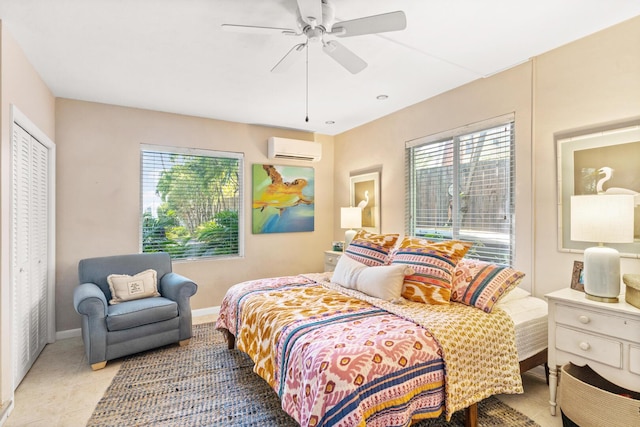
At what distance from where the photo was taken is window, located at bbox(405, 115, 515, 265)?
2.90 metres

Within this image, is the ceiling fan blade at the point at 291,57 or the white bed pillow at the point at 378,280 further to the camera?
the white bed pillow at the point at 378,280

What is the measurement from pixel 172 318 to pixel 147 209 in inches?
60.0

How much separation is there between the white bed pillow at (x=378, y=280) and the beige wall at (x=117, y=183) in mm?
2108

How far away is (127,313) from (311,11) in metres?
2.77

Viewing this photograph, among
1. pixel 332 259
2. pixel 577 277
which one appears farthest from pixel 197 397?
pixel 577 277

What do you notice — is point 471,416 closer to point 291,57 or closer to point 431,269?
point 431,269

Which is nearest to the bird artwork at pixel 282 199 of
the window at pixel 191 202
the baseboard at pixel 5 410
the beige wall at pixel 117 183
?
the beige wall at pixel 117 183

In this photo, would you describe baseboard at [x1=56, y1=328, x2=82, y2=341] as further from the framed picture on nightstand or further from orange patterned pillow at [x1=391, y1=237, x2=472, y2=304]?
the framed picture on nightstand

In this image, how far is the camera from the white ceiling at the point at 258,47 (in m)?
2.00

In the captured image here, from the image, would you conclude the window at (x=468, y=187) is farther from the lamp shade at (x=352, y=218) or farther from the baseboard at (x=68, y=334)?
the baseboard at (x=68, y=334)

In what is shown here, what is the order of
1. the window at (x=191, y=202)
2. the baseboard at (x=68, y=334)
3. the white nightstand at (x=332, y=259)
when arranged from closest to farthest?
the baseboard at (x=68, y=334) → the window at (x=191, y=202) → the white nightstand at (x=332, y=259)

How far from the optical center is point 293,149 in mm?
4609

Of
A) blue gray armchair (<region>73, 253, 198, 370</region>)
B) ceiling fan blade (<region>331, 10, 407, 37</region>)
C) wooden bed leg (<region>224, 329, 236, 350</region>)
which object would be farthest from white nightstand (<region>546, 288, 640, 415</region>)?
blue gray armchair (<region>73, 253, 198, 370</region>)

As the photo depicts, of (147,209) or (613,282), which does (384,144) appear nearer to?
(613,282)
